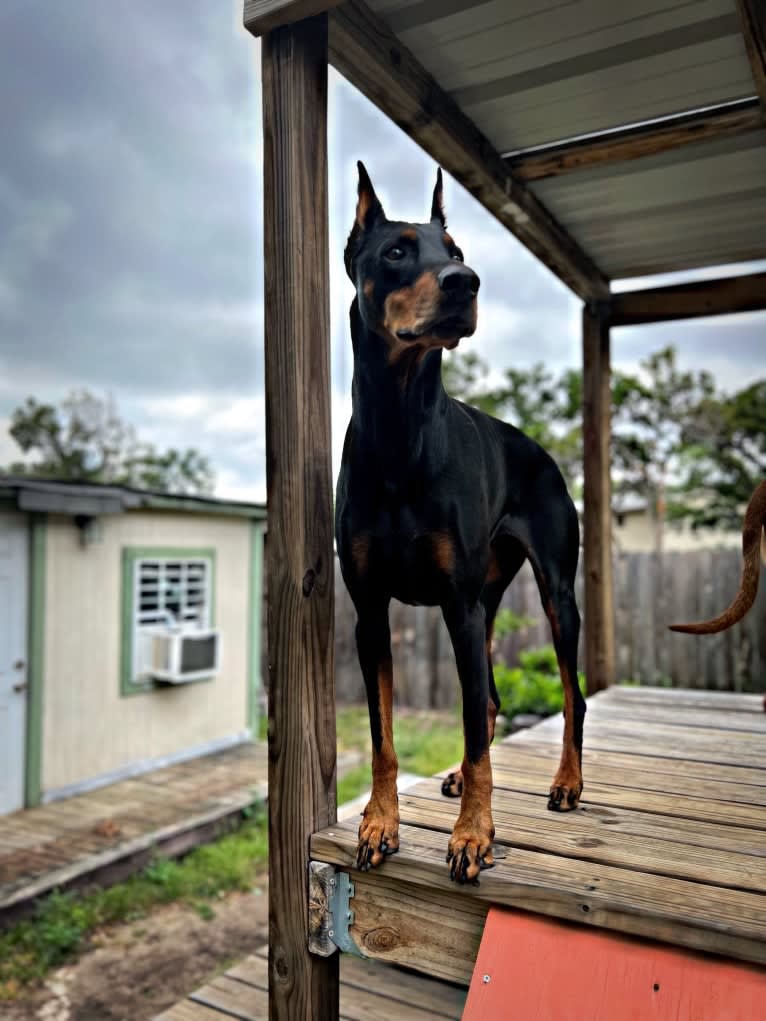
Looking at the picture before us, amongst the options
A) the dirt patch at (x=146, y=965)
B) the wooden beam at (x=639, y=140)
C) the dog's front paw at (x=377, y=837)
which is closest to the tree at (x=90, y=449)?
the dirt patch at (x=146, y=965)

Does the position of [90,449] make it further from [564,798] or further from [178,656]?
[564,798]

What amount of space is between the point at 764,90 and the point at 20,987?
210 inches

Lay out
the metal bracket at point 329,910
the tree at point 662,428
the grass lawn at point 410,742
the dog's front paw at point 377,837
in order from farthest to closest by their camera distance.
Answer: the tree at point 662,428 → the grass lawn at point 410,742 → the metal bracket at point 329,910 → the dog's front paw at point 377,837

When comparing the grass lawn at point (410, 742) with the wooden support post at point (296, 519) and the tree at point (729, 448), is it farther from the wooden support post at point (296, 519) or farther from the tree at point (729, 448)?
the tree at point (729, 448)

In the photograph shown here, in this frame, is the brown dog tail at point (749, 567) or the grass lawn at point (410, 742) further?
the grass lawn at point (410, 742)

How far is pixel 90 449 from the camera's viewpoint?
26.5 meters

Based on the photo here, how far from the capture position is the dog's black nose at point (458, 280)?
1.39m

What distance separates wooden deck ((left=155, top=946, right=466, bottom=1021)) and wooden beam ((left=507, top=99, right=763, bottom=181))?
10.3 ft

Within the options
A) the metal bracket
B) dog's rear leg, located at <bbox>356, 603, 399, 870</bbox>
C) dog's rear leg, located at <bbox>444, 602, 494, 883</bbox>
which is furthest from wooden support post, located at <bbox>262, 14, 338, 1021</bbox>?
dog's rear leg, located at <bbox>444, 602, 494, 883</bbox>

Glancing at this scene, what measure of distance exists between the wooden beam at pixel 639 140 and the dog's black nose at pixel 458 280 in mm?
1725

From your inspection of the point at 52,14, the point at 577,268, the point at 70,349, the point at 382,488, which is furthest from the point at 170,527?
the point at 52,14

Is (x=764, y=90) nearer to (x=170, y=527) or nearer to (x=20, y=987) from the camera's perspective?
(x=20, y=987)

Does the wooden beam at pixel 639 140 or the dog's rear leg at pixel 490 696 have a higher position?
the wooden beam at pixel 639 140

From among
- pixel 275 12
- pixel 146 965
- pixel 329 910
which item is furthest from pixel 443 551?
pixel 146 965
